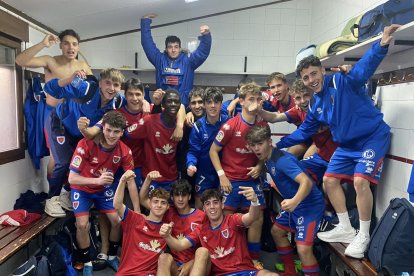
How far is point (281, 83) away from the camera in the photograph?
305 cm

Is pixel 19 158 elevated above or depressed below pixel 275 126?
below

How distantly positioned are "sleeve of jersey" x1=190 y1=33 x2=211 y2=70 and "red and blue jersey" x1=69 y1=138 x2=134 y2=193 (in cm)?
160

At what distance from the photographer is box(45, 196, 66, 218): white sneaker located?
280cm

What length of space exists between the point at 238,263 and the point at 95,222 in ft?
4.80

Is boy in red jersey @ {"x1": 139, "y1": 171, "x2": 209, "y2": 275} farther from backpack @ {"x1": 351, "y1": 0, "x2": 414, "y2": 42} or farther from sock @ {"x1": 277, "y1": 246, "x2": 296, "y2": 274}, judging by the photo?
backpack @ {"x1": 351, "y1": 0, "x2": 414, "y2": 42}

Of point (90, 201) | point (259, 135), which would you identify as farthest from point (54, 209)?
point (259, 135)

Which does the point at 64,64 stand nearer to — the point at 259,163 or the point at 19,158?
the point at 19,158

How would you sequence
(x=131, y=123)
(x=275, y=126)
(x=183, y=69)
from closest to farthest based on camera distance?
1. (x=131, y=123)
2. (x=183, y=69)
3. (x=275, y=126)

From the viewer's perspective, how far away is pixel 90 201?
2643 millimetres

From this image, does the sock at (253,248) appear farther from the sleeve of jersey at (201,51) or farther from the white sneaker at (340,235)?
the sleeve of jersey at (201,51)

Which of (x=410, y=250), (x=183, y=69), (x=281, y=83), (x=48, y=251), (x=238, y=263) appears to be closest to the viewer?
(x=410, y=250)

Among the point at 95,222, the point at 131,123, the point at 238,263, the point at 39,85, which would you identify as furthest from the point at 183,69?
A: the point at 238,263

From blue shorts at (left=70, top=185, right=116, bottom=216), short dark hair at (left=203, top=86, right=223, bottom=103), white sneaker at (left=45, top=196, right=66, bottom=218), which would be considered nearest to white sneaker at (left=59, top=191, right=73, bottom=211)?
white sneaker at (left=45, top=196, right=66, bottom=218)

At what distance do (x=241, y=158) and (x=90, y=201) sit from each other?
1299 millimetres
